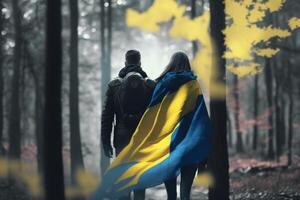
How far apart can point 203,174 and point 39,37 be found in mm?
26918

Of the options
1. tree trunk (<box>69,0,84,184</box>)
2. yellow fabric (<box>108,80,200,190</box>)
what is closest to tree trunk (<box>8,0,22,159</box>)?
tree trunk (<box>69,0,84,184</box>)

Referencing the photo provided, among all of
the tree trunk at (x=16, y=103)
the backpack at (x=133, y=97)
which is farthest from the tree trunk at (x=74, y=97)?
the backpack at (x=133, y=97)

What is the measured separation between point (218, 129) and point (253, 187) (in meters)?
8.84

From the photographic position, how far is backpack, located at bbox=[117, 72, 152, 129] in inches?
278

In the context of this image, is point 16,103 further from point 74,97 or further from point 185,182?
point 185,182

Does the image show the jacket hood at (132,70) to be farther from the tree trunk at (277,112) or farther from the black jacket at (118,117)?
the tree trunk at (277,112)

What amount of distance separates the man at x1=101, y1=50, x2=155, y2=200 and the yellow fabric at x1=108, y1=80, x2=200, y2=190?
0.17 meters

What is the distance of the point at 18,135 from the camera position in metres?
23.9

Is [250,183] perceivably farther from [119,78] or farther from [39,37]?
[39,37]

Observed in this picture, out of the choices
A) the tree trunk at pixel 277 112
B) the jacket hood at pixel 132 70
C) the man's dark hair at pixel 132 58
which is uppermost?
the man's dark hair at pixel 132 58

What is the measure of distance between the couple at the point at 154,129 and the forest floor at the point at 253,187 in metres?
6.14

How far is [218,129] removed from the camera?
8.88m

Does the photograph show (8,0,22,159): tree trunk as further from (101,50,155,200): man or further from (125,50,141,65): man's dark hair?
(125,50,141,65): man's dark hair

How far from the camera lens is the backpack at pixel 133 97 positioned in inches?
278
